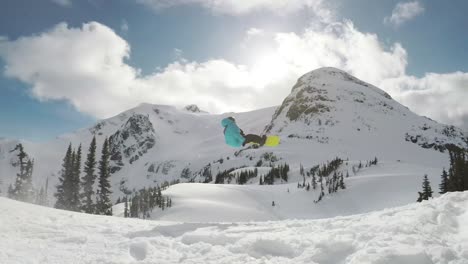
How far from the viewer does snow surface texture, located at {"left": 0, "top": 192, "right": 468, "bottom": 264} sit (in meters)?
8.74

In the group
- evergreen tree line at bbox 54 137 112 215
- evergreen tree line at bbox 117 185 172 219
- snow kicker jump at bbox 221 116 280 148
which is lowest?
evergreen tree line at bbox 117 185 172 219

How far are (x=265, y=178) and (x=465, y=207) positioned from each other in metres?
142

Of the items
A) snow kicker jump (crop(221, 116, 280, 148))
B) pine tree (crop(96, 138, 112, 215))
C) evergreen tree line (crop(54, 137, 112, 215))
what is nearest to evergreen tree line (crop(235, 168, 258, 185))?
pine tree (crop(96, 138, 112, 215))

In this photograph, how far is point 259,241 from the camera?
10.9 meters

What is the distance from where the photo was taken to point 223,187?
343 feet

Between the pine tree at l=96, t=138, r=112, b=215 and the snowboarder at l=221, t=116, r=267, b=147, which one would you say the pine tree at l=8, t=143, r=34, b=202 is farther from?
the snowboarder at l=221, t=116, r=267, b=147

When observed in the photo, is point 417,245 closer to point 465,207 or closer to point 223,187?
point 465,207

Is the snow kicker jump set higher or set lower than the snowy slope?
higher

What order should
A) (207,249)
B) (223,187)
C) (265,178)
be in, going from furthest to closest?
1. (265,178)
2. (223,187)
3. (207,249)

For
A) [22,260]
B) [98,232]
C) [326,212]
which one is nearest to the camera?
[22,260]

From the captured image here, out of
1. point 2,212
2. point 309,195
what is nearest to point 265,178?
point 309,195

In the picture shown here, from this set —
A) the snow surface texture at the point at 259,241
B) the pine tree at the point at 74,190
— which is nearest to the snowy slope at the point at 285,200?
the pine tree at the point at 74,190

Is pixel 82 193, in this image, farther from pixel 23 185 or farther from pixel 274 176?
pixel 274 176

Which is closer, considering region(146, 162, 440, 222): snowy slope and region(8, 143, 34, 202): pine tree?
region(8, 143, 34, 202): pine tree
